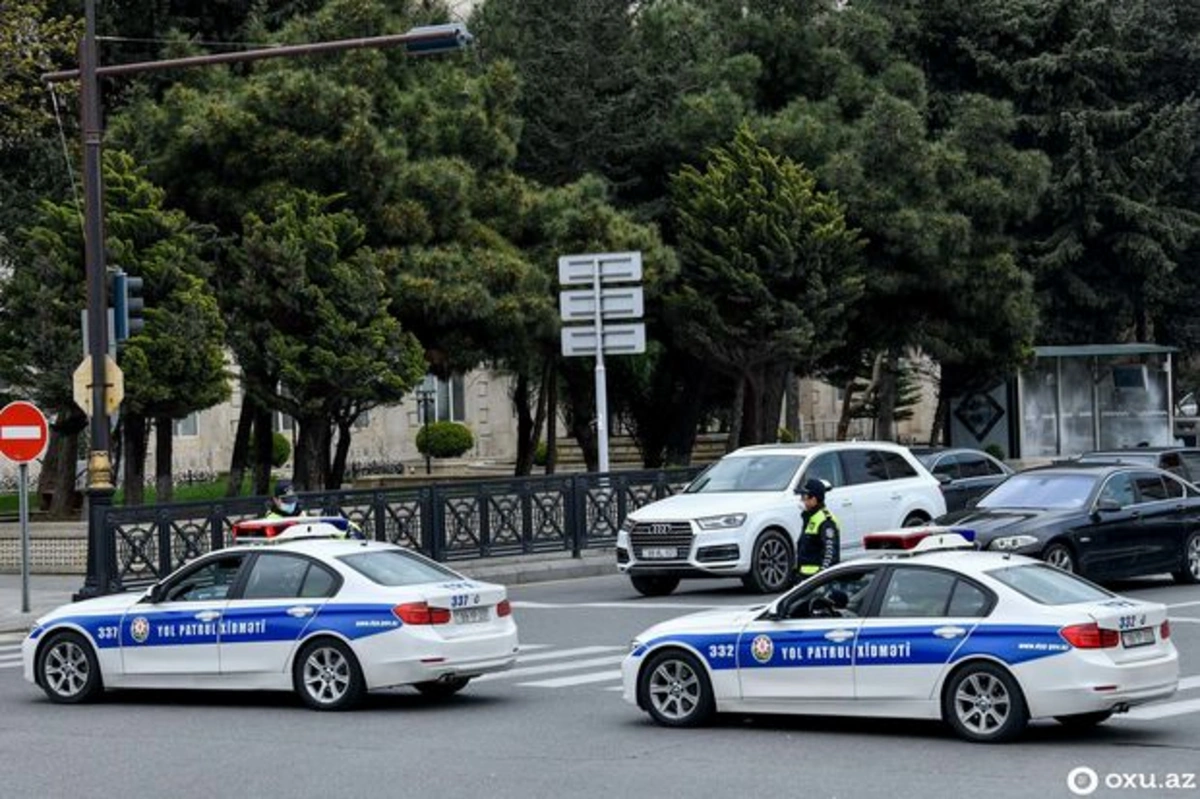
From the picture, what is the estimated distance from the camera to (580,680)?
17.2 m

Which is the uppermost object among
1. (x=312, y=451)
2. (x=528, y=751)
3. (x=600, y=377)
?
(x=600, y=377)

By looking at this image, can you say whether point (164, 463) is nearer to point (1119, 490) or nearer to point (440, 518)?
point (440, 518)

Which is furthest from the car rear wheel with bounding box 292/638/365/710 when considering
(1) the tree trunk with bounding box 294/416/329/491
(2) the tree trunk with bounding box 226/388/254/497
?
(2) the tree trunk with bounding box 226/388/254/497

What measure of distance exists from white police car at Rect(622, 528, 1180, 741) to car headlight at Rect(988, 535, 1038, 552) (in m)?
7.91

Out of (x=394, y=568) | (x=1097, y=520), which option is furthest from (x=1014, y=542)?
(x=394, y=568)

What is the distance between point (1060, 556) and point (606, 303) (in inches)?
471

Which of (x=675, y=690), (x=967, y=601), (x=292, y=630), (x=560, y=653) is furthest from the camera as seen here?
(x=560, y=653)

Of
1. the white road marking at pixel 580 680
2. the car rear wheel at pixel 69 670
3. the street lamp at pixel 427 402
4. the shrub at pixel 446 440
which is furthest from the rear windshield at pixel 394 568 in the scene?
the shrub at pixel 446 440

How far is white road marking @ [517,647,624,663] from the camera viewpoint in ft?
62.1

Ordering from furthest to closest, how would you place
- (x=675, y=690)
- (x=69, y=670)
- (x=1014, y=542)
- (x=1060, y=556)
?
(x=1060, y=556) → (x=1014, y=542) → (x=69, y=670) → (x=675, y=690)

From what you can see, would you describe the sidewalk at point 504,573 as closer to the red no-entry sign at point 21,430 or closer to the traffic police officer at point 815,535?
the red no-entry sign at point 21,430

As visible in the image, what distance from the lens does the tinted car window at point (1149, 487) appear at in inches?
947

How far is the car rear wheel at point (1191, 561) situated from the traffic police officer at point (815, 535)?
24.4ft

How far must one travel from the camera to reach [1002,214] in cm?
4500
